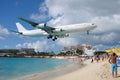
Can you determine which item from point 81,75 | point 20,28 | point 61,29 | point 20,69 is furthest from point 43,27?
point 81,75

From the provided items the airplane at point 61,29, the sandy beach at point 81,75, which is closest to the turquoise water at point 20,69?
the sandy beach at point 81,75

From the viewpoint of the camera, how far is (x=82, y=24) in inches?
2259

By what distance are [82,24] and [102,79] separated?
127 feet

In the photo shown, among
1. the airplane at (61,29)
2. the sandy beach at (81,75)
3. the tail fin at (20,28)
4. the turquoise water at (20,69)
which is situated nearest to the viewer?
the sandy beach at (81,75)

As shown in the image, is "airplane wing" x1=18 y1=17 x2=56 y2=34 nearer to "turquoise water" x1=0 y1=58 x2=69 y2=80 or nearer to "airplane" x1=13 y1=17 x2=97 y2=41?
"airplane" x1=13 y1=17 x2=97 y2=41

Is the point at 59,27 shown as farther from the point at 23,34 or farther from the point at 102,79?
the point at 102,79

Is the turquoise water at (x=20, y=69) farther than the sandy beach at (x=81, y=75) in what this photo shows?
Yes

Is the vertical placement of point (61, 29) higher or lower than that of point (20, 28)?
lower

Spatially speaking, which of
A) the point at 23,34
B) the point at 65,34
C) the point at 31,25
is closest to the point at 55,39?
the point at 65,34

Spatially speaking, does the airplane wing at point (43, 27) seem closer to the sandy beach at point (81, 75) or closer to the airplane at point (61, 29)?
the airplane at point (61, 29)

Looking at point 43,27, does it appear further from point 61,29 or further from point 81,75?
point 81,75

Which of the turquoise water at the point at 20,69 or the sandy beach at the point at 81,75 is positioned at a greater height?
the sandy beach at the point at 81,75

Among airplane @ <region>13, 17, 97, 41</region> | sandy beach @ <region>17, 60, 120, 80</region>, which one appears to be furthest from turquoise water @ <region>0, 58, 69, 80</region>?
airplane @ <region>13, 17, 97, 41</region>

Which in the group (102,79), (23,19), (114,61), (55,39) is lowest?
(102,79)
